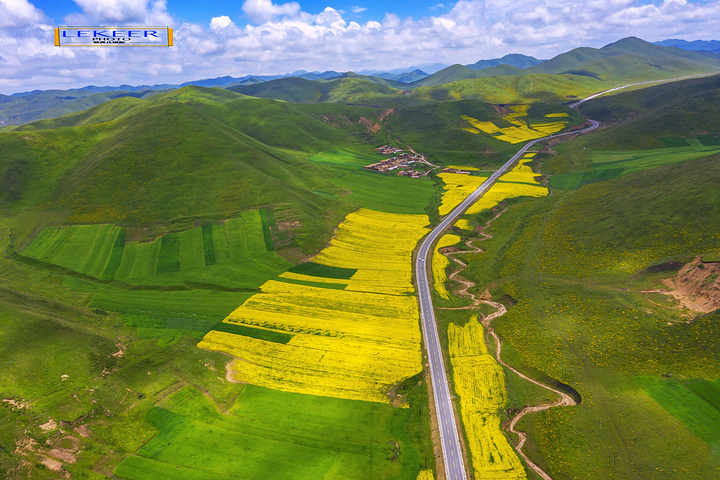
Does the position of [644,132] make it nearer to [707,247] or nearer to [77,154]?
[707,247]

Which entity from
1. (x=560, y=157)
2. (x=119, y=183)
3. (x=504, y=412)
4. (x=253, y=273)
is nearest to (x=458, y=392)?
(x=504, y=412)

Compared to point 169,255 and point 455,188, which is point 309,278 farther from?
point 455,188

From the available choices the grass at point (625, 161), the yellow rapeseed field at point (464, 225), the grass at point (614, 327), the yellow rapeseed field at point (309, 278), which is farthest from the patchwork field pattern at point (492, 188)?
the yellow rapeseed field at point (309, 278)

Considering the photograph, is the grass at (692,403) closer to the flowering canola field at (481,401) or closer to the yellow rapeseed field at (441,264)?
the flowering canola field at (481,401)

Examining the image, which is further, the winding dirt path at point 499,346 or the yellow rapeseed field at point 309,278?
the yellow rapeseed field at point 309,278

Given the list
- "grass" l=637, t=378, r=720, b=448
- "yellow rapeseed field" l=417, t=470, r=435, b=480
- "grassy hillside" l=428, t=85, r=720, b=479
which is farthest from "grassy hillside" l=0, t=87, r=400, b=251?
"grass" l=637, t=378, r=720, b=448
